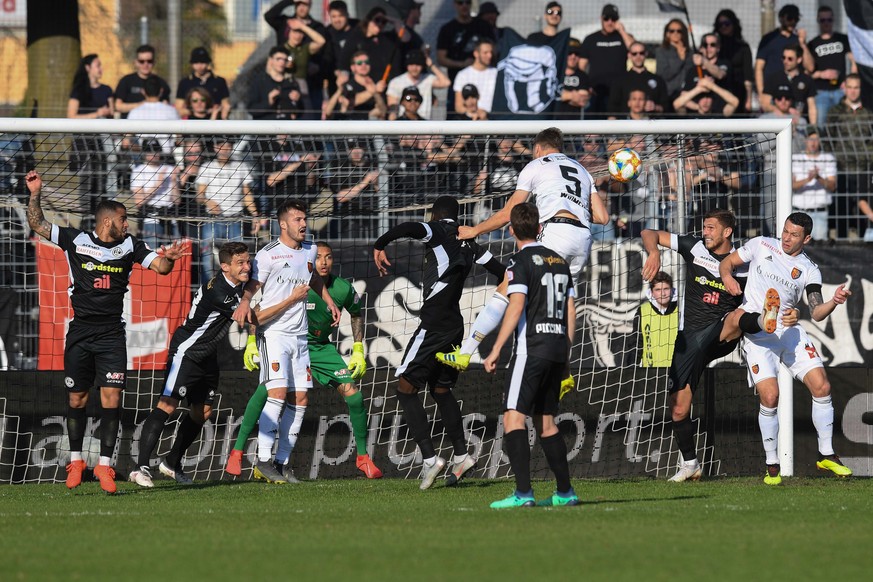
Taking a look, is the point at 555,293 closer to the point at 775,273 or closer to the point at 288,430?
the point at 775,273

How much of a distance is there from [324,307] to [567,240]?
302 cm

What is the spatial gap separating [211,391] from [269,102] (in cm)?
604

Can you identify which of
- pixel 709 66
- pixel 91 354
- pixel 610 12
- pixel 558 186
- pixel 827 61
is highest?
pixel 610 12

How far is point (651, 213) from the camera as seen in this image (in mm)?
13484

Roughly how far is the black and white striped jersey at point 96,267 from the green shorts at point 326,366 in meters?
2.18

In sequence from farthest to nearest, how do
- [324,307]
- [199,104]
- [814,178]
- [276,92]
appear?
[276,92]
[199,104]
[814,178]
[324,307]

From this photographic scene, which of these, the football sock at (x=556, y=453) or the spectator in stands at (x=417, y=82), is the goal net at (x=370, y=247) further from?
the football sock at (x=556, y=453)

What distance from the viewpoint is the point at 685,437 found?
1089cm

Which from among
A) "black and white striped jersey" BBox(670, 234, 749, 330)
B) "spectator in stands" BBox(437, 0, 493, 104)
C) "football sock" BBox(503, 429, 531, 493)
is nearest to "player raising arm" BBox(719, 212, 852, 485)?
"black and white striped jersey" BBox(670, 234, 749, 330)

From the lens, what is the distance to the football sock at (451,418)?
34.7ft

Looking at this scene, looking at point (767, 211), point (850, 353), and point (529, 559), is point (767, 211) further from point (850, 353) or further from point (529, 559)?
point (529, 559)

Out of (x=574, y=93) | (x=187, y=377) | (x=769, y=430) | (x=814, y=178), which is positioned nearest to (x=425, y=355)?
(x=187, y=377)

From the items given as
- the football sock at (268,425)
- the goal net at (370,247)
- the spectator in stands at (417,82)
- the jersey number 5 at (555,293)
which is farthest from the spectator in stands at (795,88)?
the jersey number 5 at (555,293)

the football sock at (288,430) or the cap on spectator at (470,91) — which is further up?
the cap on spectator at (470,91)
